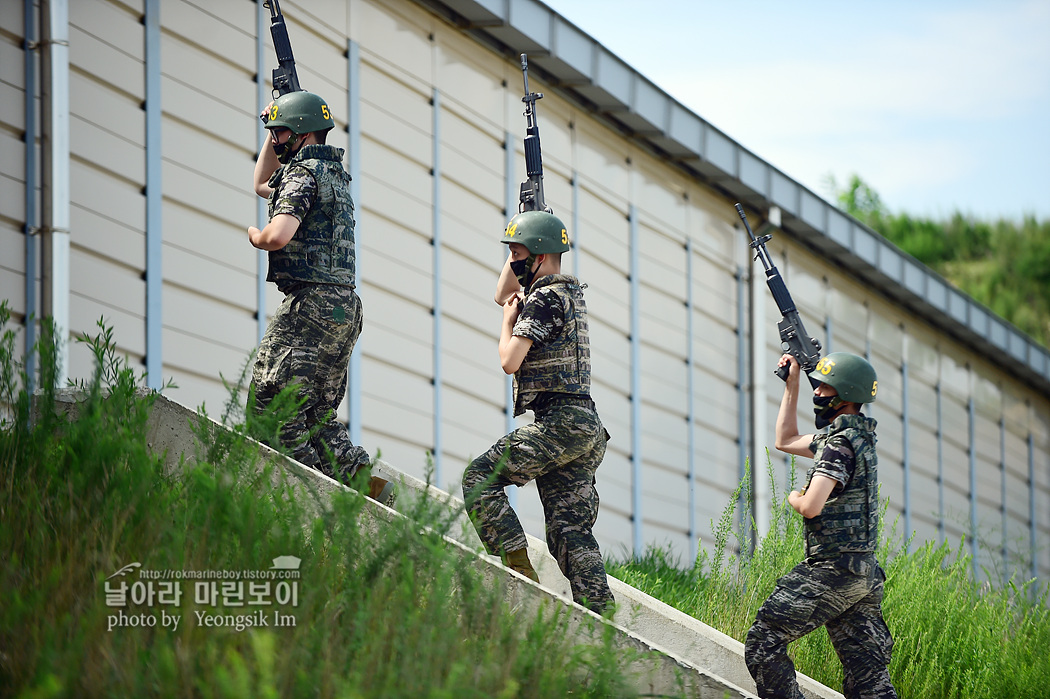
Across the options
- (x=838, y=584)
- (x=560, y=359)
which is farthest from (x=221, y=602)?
(x=838, y=584)

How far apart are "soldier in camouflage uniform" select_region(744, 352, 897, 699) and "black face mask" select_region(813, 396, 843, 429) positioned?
0.39 feet

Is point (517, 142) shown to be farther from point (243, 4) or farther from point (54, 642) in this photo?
point (54, 642)

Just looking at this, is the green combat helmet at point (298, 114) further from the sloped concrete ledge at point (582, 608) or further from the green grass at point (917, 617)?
the green grass at point (917, 617)

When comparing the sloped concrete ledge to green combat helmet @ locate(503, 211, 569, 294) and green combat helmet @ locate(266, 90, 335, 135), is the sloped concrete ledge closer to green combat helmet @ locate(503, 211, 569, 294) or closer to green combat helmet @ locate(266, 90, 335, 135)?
green combat helmet @ locate(503, 211, 569, 294)

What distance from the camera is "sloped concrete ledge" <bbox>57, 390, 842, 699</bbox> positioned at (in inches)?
173

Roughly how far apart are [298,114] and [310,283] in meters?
0.85

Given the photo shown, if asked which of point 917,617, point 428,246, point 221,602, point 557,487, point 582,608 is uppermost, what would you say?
point 428,246

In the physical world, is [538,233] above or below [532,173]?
below

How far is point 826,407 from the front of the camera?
5488 millimetres

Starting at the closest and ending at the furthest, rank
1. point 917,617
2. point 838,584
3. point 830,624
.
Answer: point 838,584 → point 830,624 → point 917,617

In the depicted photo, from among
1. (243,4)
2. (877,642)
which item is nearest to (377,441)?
(243,4)

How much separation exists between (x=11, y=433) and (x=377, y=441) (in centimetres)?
511

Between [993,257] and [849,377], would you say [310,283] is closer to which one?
[849,377]

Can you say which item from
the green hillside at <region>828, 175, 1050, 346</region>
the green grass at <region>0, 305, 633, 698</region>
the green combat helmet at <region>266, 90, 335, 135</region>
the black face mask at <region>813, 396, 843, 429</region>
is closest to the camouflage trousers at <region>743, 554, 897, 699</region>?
the black face mask at <region>813, 396, 843, 429</region>
